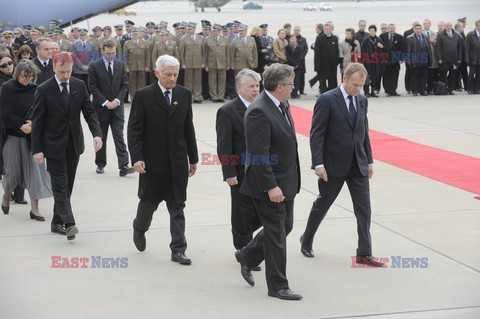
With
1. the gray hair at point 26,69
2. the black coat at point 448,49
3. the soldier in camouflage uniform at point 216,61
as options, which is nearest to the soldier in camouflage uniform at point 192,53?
the soldier in camouflage uniform at point 216,61

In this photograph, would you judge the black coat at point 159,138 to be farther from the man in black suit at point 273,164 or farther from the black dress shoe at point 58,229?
the black dress shoe at point 58,229

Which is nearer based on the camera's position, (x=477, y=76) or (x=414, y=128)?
(x=414, y=128)

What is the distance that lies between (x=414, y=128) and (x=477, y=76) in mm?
6662

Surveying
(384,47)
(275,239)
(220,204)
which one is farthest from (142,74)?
(275,239)

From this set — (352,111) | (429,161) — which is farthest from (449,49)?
(352,111)

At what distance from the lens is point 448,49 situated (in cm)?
1975

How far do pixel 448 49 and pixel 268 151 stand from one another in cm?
1536

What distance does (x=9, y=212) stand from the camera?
8.62m

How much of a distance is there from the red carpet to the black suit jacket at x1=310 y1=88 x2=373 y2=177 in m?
3.37

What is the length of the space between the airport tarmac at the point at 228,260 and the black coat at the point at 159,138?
25.3 inches

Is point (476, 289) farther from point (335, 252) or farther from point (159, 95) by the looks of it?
point (159, 95)

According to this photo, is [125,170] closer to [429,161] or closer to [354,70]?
[429,161]

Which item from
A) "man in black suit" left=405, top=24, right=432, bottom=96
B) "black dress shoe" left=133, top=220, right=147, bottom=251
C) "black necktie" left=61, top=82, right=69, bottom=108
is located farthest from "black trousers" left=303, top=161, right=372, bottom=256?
"man in black suit" left=405, top=24, right=432, bottom=96

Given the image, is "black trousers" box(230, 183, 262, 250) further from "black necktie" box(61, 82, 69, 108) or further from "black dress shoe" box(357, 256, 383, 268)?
"black necktie" box(61, 82, 69, 108)
